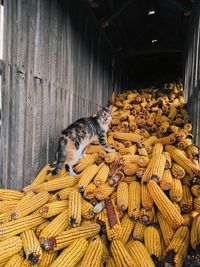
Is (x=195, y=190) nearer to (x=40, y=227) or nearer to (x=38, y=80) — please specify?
(x=40, y=227)

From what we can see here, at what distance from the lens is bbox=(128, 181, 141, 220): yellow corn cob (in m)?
3.28

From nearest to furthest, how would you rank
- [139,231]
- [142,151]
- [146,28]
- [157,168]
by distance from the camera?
[139,231] < [157,168] < [142,151] < [146,28]

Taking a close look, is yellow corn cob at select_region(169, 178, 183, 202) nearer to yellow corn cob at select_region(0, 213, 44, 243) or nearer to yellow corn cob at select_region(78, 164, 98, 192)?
yellow corn cob at select_region(78, 164, 98, 192)

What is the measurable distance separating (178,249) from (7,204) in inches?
87.4

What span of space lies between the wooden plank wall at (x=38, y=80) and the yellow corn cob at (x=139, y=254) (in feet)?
6.90

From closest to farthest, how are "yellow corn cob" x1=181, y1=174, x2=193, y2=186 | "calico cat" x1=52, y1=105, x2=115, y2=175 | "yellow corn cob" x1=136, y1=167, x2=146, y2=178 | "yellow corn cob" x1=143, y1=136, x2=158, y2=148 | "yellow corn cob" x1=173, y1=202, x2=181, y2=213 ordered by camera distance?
"yellow corn cob" x1=173, y1=202, x2=181, y2=213, "yellow corn cob" x1=181, y1=174, x2=193, y2=186, "yellow corn cob" x1=136, y1=167, x2=146, y2=178, "calico cat" x1=52, y1=105, x2=115, y2=175, "yellow corn cob" x1=143, y1=136, x2=158, y2=148

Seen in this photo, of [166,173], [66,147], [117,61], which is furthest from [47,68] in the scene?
[117,61]

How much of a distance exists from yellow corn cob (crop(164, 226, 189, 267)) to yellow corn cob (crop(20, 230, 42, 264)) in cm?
128

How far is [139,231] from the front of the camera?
3109 millimetres

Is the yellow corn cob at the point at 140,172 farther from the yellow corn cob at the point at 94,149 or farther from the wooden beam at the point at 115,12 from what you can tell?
the wooden beam at the point at 115,12

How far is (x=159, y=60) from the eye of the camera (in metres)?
19.0

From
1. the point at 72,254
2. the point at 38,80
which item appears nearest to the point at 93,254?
the point at 72,254

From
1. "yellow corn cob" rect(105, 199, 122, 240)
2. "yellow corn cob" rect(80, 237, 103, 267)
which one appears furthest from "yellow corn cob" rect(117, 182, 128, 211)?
"yellow corn cob" rect(80, 237, 103, 267)

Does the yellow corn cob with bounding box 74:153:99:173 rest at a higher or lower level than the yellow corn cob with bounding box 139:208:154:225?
higher
